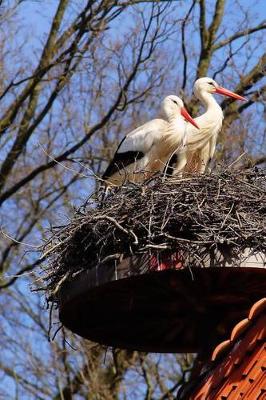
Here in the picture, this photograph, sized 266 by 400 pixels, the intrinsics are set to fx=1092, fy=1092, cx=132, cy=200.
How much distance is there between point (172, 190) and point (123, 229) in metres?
0.50

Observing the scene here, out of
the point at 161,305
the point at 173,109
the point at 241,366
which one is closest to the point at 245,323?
the point at 241,366

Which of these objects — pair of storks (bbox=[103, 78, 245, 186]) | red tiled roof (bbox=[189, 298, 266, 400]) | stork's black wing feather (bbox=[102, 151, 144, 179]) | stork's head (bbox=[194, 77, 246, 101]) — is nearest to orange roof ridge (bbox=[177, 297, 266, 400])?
red tiled roof (bbox=[189, 298, 266, 400])

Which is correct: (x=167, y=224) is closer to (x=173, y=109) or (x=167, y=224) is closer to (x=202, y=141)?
(x=202, y=141)

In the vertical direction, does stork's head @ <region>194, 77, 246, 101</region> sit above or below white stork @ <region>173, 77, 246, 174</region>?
above

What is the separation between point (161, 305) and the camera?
602 cm

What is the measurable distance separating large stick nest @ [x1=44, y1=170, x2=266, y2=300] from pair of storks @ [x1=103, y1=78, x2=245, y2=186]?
6.13 feet

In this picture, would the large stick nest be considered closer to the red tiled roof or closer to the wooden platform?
the wooden platform

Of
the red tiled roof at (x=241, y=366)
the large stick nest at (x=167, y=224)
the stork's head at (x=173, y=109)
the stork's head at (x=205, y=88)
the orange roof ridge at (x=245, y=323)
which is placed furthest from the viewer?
the stork's head at (x=205, y=88)

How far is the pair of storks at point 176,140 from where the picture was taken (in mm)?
8367

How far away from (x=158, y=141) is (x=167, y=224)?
2884mm

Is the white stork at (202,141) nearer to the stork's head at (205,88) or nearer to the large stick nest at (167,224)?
the stork's head at (205,88)

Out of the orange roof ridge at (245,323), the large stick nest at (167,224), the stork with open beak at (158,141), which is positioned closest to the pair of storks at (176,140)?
the stork with open beak at (158,141)

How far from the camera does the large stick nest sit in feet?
18.0

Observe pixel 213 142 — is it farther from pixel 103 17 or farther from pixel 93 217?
pixel 103 17
